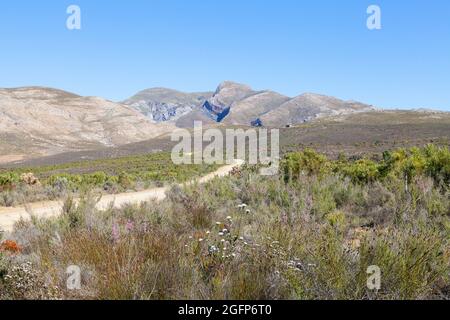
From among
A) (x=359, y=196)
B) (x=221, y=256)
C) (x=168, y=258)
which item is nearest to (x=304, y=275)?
(x=221, y=256)
